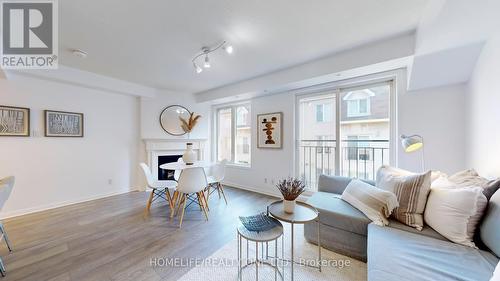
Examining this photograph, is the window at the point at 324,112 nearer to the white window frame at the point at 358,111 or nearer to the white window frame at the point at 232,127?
the white window frame at the point at 358,111

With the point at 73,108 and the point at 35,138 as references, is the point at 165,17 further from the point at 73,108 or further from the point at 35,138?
the point at 35,138

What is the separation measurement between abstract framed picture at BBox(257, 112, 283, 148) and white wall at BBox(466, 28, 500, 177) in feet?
8.58

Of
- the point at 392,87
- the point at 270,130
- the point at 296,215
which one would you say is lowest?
the point at 296,215

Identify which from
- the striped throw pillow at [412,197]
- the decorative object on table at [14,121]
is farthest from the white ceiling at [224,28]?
the striped throw pillow at [412,197]

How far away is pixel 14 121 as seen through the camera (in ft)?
9.34

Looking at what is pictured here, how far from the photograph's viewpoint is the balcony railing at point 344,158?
123 inches

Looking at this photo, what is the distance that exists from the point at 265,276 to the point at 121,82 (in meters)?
4.30

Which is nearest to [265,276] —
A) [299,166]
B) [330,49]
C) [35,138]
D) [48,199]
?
[299,166]

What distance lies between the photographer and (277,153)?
4043 mm

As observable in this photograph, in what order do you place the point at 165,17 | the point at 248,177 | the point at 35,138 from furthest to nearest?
the point at 248,177
the point at 35,138
the point at 165,17

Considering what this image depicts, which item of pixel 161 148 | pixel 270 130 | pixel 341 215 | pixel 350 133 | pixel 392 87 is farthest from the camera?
pixel 161 148

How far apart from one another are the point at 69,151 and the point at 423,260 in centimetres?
495

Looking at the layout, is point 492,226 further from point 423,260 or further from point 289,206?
point 289,206

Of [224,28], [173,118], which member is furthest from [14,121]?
[224,28]
